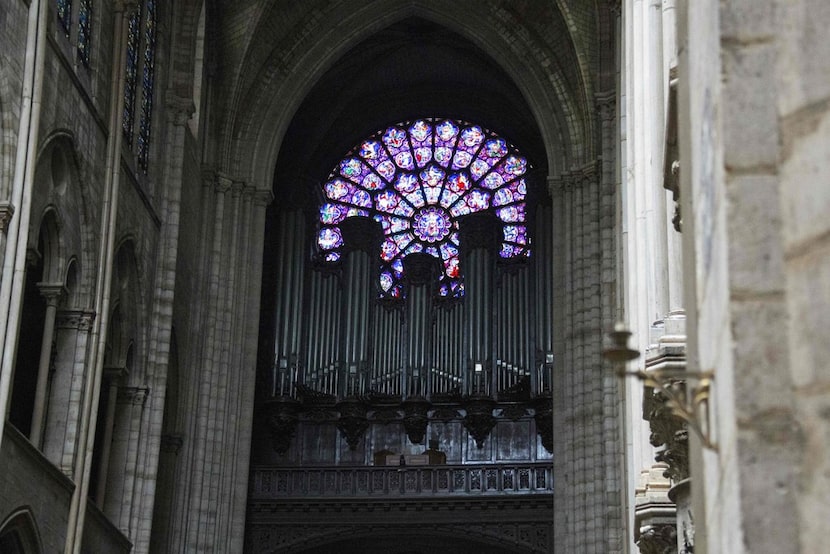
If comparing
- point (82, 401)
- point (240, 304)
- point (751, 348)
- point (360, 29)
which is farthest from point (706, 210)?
point (360, 29)

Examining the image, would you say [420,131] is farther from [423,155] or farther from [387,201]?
[387,201]

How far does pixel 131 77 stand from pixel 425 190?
9.32m

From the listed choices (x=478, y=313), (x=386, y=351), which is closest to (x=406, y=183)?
(x=478, y=313)

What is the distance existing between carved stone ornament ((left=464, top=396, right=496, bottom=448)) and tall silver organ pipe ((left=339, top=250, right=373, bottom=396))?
1.93 metres

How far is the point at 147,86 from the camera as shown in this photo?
19656 mm

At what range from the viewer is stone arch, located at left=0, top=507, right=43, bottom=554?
1420 centimetres

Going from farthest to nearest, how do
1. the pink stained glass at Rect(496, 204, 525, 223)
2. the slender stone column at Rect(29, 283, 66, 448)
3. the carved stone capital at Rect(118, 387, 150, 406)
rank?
the pink stained glass at Rect(496, 204, 525, 223) < the carved stone capital at Rect(118, 387, 150, 406) < the slender stone column at Rect(29, 283, 66, 448)

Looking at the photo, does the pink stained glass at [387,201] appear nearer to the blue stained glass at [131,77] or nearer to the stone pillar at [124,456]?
the blue stained glass at [131,77]

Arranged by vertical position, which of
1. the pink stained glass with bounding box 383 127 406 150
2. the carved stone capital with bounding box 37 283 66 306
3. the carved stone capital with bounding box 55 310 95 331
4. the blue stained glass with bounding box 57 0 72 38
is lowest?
the carved stone capital with bounding box 55 310 95 331

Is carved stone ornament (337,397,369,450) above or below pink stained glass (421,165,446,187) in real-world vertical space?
below

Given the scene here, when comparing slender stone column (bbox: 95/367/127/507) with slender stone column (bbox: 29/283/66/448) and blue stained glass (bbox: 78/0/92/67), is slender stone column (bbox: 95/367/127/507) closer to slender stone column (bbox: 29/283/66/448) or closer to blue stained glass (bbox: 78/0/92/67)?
slender stone column (bbox: 29/283/66/448)

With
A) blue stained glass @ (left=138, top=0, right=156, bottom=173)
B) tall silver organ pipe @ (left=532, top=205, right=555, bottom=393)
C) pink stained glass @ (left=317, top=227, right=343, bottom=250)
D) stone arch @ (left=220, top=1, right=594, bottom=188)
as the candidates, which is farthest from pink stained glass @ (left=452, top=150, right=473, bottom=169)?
blue stained glass @ (left=138, top=0, right=156, bottom=173)

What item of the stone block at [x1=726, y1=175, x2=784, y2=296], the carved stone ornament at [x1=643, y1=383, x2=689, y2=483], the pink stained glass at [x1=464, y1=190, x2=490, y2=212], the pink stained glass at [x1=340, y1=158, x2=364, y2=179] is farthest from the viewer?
the pink stained glass at [x1=340, y1=158, x2=364, y2=179]

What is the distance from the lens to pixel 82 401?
1602cm
